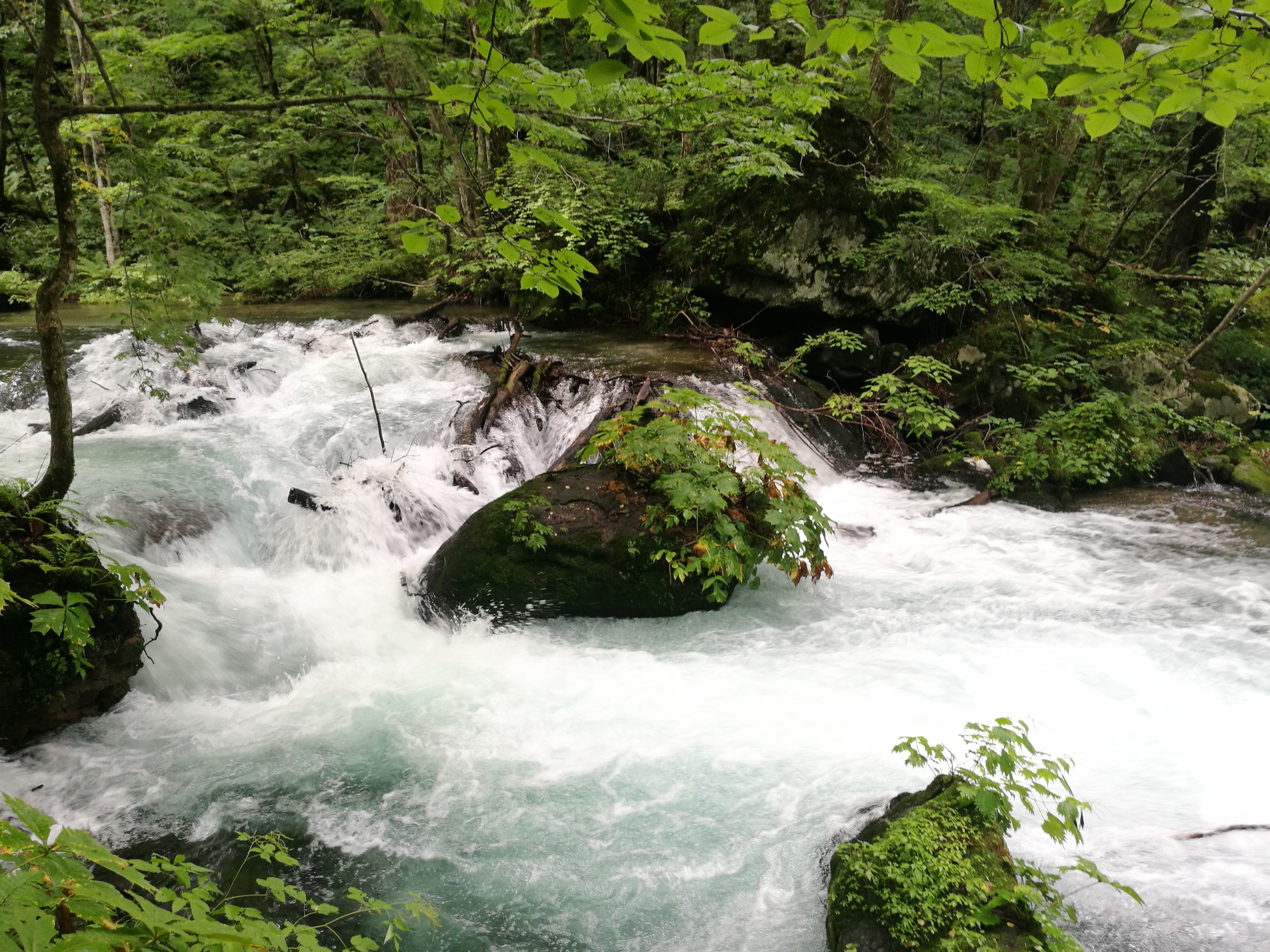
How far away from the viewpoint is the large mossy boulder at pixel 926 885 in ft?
8.24

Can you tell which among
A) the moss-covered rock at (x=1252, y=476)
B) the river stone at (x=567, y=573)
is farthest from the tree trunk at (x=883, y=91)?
the river stone at (x=567, y=573)

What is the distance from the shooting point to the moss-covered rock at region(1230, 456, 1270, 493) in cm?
768

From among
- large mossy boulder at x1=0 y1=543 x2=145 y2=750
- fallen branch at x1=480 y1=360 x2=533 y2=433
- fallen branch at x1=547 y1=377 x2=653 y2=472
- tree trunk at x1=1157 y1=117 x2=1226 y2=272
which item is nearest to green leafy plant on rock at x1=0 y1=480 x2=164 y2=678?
large mossy boulder at x1=0 y1=543 x2=145 y2=750

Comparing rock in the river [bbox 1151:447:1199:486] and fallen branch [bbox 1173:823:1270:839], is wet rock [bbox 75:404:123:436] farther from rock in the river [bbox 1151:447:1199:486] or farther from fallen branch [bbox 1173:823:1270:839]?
rock in the river [bbox 1151:447:1199:486]

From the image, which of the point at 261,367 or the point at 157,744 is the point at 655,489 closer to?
the point at 157,744

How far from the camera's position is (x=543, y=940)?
3.02 m

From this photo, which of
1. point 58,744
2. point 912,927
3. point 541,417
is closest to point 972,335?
point 541,417

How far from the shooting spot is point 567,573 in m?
5.52

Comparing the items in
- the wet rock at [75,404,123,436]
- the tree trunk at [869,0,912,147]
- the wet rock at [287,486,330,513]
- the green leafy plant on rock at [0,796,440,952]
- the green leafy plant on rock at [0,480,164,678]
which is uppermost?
the tree trunk at [869,0,912,147]

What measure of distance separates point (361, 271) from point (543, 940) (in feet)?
46.6

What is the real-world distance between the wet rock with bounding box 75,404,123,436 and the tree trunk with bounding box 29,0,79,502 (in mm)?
4449

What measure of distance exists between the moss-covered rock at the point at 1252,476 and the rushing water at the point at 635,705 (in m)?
1.25

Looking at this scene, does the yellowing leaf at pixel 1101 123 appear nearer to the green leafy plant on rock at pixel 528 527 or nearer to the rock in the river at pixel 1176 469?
the green leafy plant on rock at pixel 528 527

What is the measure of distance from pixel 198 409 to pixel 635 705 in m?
6.78
